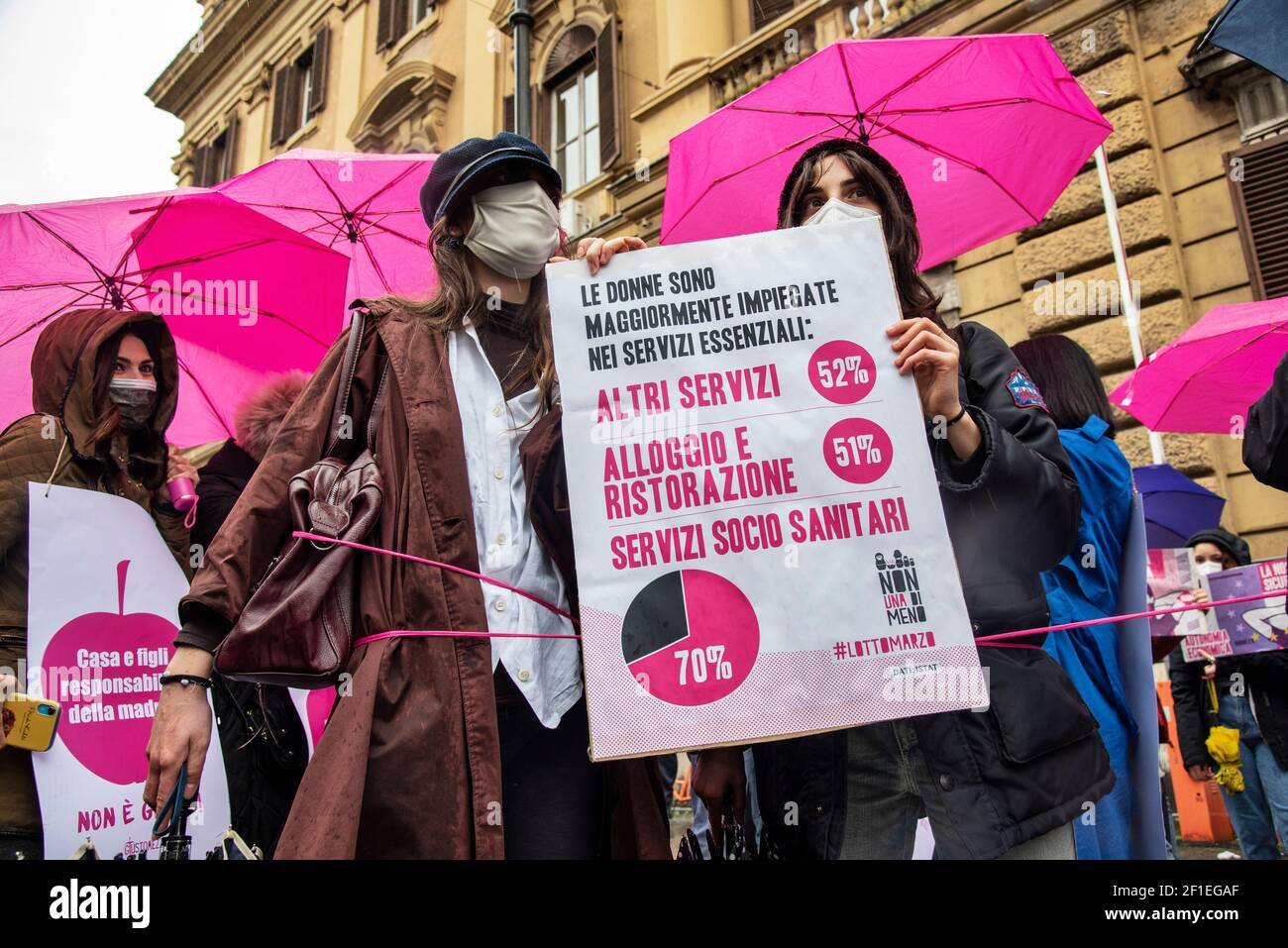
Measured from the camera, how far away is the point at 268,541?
1691mm

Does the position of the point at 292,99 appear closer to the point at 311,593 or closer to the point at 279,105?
the point at 279,105

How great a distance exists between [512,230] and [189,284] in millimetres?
2531

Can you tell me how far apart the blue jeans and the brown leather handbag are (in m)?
4.72

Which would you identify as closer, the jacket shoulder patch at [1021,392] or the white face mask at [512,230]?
the jacket shoulder patch at [1021,392]

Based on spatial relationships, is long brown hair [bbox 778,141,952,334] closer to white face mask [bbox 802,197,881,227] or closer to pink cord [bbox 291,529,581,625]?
white face mask [bbox 802,197,881,227]

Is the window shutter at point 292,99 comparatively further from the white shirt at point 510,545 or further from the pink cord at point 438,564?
the pink cord at point 438,564

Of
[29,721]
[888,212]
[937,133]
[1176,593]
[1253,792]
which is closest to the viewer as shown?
[888,212]

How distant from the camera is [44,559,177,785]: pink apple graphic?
2.61m

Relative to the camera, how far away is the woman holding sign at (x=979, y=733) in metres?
1.66

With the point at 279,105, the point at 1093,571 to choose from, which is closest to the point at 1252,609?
the point at 1093,571

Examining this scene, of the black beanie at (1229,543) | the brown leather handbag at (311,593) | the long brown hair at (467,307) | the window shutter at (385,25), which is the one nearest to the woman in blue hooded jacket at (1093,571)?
the long brown hair at (467,307)

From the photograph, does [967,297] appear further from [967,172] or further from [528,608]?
[528,608]

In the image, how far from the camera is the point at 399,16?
46.9 ft

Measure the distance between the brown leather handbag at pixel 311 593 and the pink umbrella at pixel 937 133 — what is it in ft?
7.53
